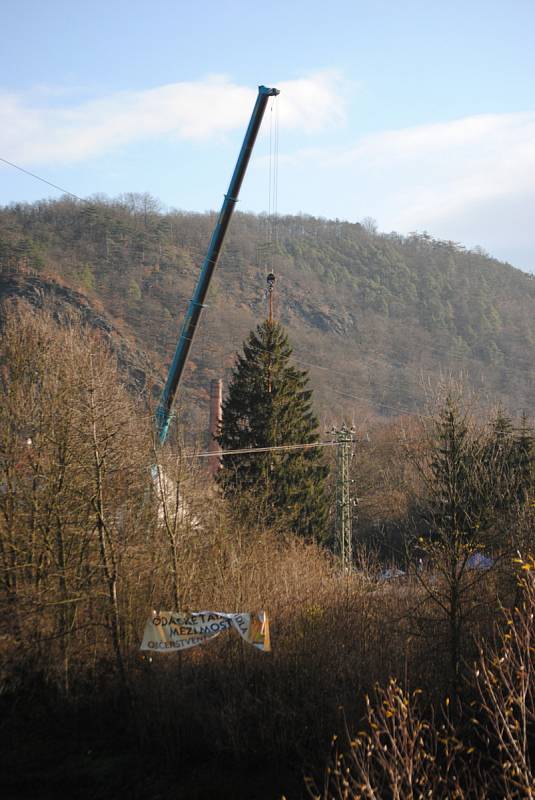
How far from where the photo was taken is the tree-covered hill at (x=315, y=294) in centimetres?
6719

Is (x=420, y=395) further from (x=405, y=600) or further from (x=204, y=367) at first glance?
(x=405, y=600)

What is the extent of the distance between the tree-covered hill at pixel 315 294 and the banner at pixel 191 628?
40490 mm

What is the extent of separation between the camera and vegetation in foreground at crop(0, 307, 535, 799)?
13828 mm

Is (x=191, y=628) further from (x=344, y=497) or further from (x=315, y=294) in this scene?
(x=315, y=294)

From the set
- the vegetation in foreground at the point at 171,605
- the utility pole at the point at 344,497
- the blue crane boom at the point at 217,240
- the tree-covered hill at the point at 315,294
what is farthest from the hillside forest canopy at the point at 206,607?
the tree-covered hill at the point at 315,294

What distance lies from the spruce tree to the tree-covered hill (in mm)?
22069

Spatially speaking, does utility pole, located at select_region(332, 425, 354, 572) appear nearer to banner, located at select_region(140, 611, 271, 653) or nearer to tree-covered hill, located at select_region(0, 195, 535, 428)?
banner, located at select_region(140, 611, 271, 653)

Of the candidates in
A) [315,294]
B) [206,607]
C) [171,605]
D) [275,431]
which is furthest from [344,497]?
[315,294]

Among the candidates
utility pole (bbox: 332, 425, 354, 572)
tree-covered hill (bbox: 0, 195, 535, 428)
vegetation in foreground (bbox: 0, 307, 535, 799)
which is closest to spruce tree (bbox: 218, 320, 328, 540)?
utility pole (bbox: 332, 425, 354, 572)

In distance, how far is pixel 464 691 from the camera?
45.0 feet

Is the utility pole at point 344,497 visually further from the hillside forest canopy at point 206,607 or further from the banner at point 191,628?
the banner at point 191,628

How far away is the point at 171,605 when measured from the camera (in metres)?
17.3

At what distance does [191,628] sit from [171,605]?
3723mm

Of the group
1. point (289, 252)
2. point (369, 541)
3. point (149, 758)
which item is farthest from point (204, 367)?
point (149, 758)
